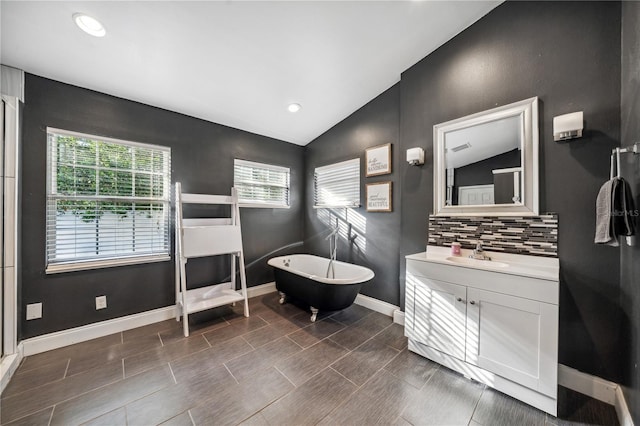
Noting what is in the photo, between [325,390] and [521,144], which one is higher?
[521,144]

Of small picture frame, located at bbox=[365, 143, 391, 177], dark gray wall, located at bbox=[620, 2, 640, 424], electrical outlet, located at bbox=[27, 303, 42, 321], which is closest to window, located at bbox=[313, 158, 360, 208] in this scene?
small picture frame, located at bbox=[365, 143, 391, 177]

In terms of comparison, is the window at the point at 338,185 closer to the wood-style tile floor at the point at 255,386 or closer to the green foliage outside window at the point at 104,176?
the wood-style tile floor at the point at 255,386

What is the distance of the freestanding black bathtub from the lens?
7.79 ft

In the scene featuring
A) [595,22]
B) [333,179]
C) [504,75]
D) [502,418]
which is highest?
[595,22]

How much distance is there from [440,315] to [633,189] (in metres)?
1.36

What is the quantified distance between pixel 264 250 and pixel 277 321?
116cm

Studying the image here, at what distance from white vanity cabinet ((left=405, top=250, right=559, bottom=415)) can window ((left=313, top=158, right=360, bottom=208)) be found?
1.45 meters

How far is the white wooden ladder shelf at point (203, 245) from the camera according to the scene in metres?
2.43

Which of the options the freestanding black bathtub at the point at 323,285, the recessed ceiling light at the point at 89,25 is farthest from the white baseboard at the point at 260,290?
the recessed ceiling light at the point at 89,25

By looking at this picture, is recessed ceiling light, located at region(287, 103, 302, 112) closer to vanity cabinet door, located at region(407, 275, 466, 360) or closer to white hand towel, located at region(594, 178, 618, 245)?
vanity cabinet door, located at region(407, 275, 466, 360)

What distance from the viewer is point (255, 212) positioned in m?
3.38

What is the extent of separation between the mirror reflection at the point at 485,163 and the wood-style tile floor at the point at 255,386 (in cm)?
145

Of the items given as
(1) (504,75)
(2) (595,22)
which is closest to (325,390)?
(1) (504,75)

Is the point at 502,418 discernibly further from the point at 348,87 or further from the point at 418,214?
the point at 348,87
